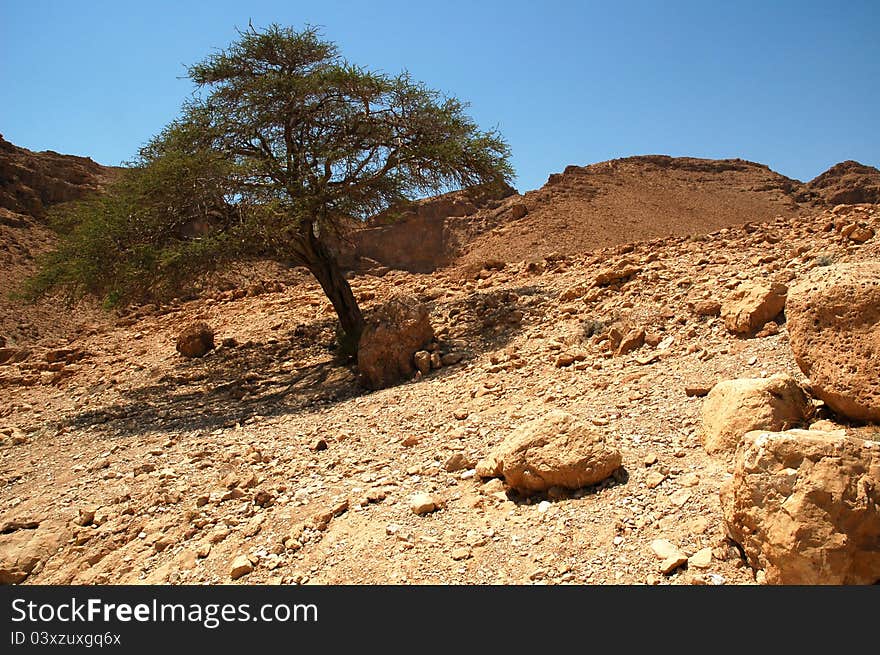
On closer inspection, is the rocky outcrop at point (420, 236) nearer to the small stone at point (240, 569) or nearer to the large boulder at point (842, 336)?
the small stone at point (240, 569)

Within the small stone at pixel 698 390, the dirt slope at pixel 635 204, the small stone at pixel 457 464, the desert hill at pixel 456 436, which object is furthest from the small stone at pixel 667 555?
the dirt slope at pixel 635 204

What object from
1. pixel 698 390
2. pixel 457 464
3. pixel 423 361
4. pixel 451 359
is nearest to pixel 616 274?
pixel 451 359

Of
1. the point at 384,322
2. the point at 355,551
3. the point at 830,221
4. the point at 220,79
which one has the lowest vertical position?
the point at 355,551

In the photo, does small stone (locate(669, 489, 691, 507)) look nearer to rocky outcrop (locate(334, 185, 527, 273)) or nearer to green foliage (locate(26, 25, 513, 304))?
green foliage (locate(26, 25, 513, 304))

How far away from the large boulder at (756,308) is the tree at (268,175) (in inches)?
207

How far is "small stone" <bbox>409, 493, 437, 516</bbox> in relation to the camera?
4328 millimetres

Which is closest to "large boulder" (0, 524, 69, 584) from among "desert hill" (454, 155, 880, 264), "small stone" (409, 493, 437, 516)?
"small stone" (409, 493, 437, 516)

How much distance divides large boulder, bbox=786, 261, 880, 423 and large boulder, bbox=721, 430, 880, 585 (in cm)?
104

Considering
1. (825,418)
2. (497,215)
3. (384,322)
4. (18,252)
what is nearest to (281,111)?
(384,322)

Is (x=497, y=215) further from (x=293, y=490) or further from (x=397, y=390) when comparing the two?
(x=293, y=490)

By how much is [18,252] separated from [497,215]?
1364 cm

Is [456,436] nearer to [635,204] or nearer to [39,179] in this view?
[39,179]

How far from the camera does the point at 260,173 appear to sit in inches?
384

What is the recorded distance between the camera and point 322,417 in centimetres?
740
